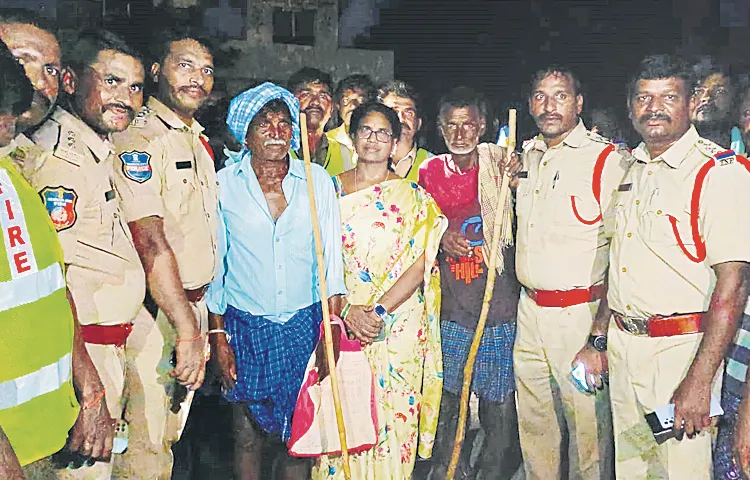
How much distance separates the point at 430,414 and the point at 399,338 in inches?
16.6

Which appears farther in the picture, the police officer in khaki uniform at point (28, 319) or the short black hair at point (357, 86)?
the short black hair at point (357, 86)

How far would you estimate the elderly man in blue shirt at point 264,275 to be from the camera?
4074mm

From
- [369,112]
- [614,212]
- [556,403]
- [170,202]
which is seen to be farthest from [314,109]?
[556,403]

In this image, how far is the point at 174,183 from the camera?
393 cm

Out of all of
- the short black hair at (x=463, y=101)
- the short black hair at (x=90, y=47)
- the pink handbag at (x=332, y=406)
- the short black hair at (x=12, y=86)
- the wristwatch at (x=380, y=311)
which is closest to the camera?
the short black hair at (x=12, y=86)

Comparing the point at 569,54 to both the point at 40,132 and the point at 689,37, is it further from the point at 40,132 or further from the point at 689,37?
the point at 40,132

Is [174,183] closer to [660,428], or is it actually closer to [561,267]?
[561,267]

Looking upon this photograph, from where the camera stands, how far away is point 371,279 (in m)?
4.22

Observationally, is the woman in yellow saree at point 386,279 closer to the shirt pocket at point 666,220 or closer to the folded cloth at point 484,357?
the folded cloth at point 484,357

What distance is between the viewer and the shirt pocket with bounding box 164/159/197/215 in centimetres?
392

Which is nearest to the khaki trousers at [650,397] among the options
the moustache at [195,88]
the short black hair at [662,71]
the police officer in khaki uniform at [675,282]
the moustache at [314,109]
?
the police officer in khaki uniform at [675,282]

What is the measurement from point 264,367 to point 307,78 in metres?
1.36

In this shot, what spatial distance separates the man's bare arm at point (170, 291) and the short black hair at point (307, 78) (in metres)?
0.90

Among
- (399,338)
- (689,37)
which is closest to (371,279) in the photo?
(399,338)
